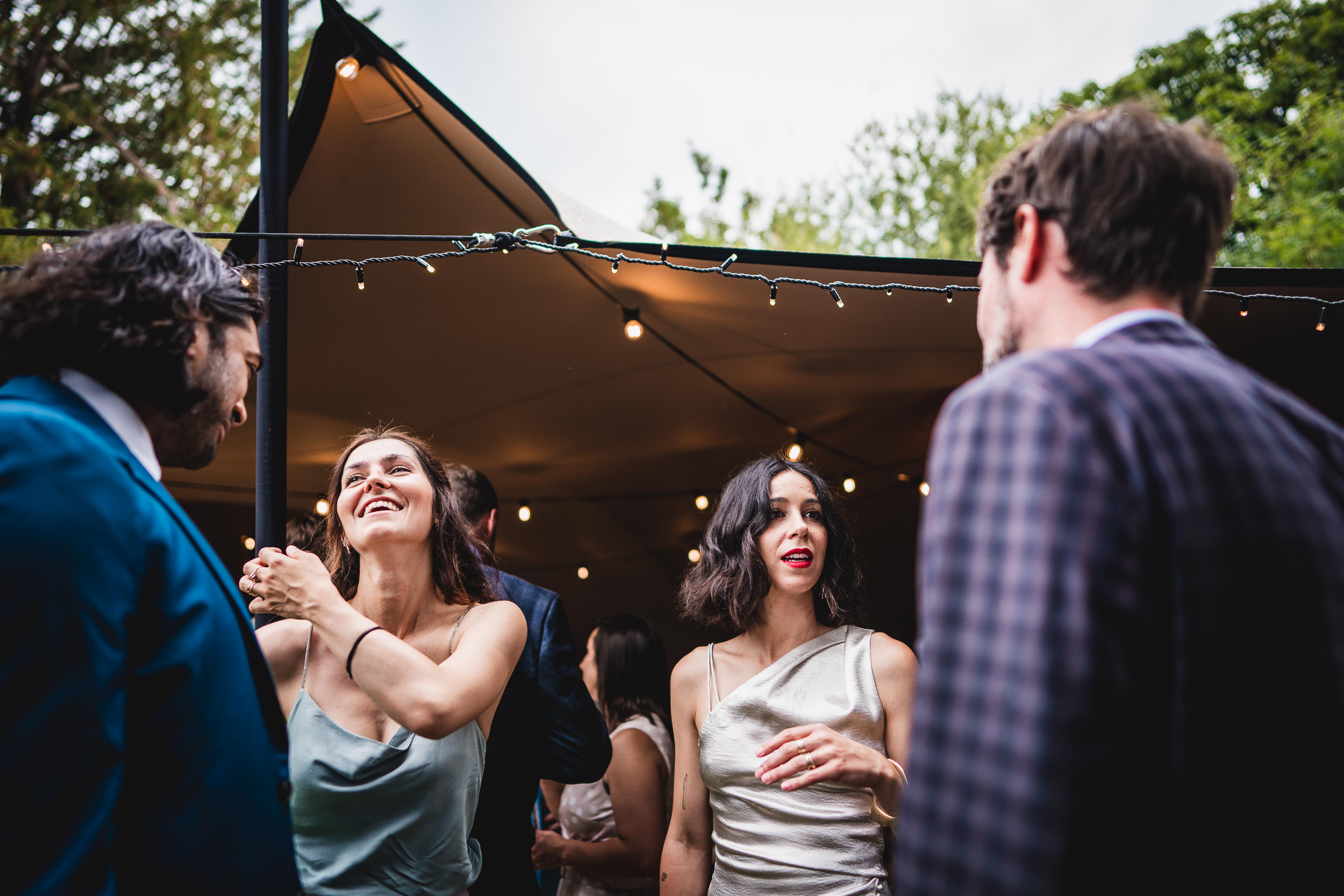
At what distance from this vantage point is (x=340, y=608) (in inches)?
63.7

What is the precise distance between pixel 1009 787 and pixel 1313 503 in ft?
1.11

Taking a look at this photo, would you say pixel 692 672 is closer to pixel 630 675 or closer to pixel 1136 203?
pixel 630 675

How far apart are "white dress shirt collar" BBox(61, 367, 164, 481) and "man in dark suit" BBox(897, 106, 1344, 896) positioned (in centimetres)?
93

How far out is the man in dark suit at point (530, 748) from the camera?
2.12 m

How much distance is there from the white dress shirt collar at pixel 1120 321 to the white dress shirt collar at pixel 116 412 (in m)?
1.04

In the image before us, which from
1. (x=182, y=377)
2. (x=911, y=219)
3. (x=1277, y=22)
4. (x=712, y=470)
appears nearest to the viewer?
(x=182, y=377)

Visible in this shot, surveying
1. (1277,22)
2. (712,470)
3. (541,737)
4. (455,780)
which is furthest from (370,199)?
(1277,22)

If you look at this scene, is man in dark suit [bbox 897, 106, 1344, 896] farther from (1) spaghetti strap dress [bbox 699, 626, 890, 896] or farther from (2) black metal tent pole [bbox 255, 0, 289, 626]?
(2) black metal tent pole [bbox 255, 0, 289, 626]

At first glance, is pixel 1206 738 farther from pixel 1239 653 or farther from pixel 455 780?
pixel 455 780

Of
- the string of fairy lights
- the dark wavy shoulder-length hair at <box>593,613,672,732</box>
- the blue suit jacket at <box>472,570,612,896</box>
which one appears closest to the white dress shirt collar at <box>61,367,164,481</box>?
the string of fairy lights

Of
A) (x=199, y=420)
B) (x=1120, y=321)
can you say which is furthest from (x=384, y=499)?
(x=1120, y=321)

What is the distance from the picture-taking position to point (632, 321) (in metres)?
4.07

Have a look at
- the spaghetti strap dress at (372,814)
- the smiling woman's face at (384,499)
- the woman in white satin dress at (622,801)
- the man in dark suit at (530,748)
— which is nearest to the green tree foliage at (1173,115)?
the woman in white satin dress at (622,801)

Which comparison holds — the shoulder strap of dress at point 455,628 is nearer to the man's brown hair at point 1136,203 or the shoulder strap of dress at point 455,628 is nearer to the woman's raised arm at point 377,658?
the woman's raised arm at point 377,658
